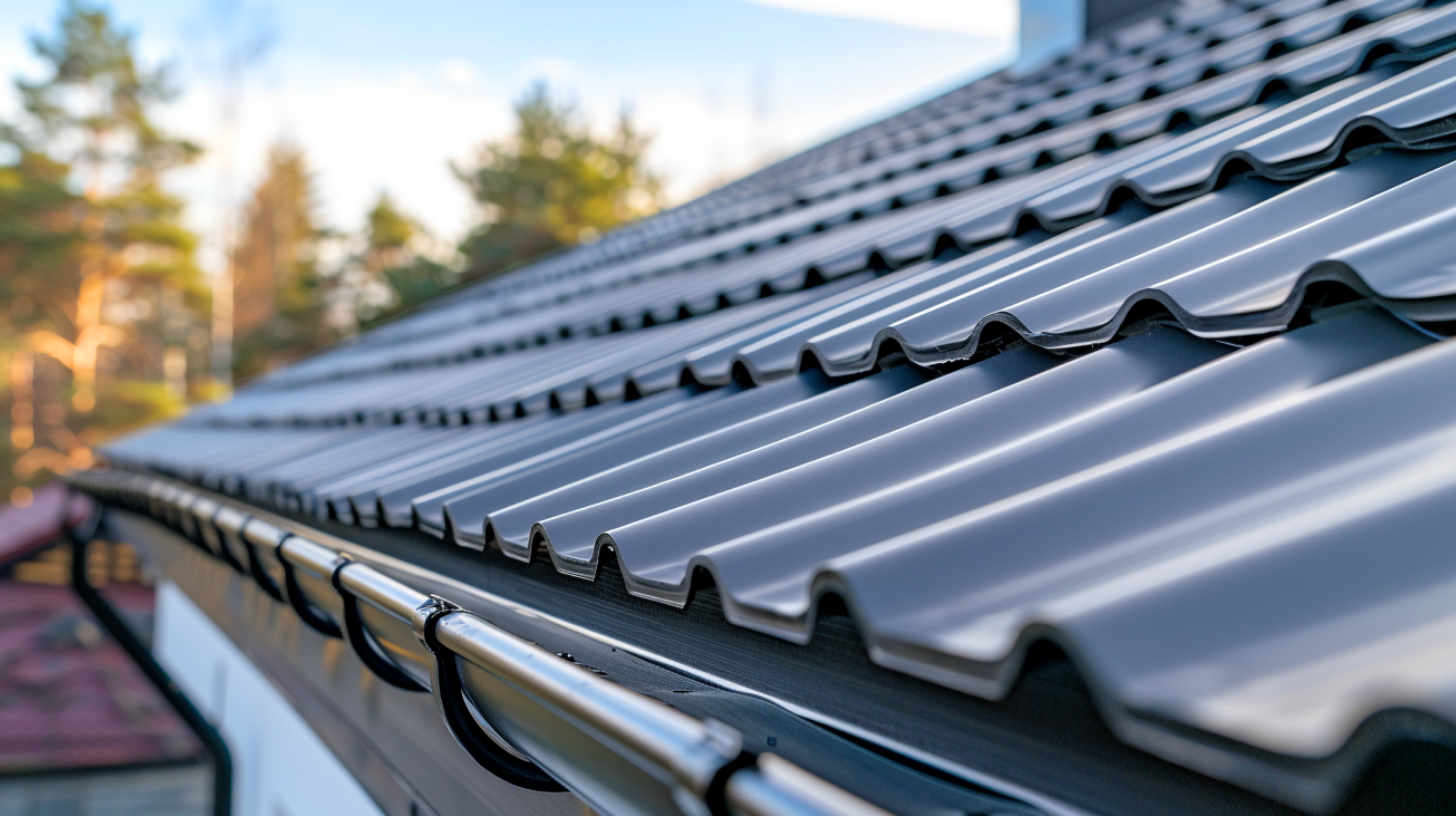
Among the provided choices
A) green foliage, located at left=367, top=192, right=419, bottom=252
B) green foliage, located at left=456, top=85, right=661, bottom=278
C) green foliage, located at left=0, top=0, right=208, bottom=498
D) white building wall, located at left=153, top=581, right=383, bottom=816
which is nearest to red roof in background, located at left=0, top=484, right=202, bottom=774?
white building wall, located at left=153, top=581, right=383, bottom=816

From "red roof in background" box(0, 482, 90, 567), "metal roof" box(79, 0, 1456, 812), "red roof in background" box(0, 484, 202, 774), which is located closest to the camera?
"metal roof" box(79, 0, 1456, 812)

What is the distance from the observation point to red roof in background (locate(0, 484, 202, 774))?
7996mm

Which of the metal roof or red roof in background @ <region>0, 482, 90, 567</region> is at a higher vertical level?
the metal roof

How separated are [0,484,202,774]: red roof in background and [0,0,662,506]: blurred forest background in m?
13.8

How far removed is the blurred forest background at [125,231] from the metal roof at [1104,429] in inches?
840

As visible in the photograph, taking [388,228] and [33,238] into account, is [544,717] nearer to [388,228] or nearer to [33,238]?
[33,238]

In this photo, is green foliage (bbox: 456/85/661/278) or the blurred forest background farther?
the blurred forest background

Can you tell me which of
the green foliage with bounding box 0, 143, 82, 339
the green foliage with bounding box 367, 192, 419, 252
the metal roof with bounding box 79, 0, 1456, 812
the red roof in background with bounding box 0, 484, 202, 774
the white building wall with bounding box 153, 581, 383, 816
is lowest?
the red roof in background with bounding box 0, 484, 202, 774

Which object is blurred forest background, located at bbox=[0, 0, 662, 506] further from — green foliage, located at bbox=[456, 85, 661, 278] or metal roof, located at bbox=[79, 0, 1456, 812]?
metal roof, located at bbox=[79, 0, 1456, 812]

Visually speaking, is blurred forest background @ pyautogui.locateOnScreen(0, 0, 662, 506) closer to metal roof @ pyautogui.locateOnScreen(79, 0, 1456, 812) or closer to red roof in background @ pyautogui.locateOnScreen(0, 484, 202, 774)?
red roof in background @ pyautogui.locateOnScreen(0, 484, 202, 774)

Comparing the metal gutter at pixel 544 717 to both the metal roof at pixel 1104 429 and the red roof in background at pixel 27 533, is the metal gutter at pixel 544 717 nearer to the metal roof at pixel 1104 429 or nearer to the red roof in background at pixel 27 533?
the metal roof at pixel 1104 429

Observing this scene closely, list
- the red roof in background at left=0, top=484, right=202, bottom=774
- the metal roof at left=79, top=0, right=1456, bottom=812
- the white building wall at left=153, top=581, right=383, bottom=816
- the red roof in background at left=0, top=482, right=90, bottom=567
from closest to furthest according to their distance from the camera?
the metal roof at left=79, top=0, right=1456, bottom=812 < the white building wall at left=153, top=581, right=383, bottom=816 < the red roof in background at left=0, top=484, right=202, bottom=774 < the red roof in background at left=0, top=482, right=90, bottom=567

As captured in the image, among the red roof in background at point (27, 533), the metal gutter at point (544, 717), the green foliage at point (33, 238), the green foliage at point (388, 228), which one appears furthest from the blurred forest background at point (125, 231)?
the metal gutter at point (544, 717)

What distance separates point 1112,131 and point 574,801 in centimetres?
196
